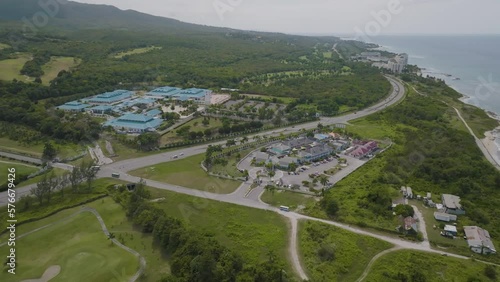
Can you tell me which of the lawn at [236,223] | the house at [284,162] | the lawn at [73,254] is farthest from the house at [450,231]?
the lawn at [73,254]

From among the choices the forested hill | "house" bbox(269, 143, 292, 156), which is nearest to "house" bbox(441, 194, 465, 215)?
"house" bbox(269, 143, 292, 156)

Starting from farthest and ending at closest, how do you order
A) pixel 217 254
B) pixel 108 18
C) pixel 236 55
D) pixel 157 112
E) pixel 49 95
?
1. pixel 108 18
2. pixel 236 55
3. pixel 49 95
4. pixel 157 112
5. pixel 217 254

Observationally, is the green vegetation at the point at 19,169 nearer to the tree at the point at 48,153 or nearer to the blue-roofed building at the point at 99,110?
the tree at the point at 48,153

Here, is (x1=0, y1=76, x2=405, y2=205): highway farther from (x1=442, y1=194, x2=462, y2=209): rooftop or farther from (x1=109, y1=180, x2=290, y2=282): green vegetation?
(x1=442, y1=194, x2=462, y2=209): rooftop

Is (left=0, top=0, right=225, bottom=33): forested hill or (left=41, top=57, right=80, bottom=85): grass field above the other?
(left=0, top=0, right=225, bottom=33): forested hill

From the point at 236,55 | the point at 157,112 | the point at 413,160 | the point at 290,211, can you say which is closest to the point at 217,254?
the point at 290,211

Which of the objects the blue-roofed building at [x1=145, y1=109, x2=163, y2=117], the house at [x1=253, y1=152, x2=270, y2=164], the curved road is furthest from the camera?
the blue-roofed building at [x1=145, y1=109, x2=163, y2=117]

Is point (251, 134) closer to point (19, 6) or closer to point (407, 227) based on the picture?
point (407, 227)
